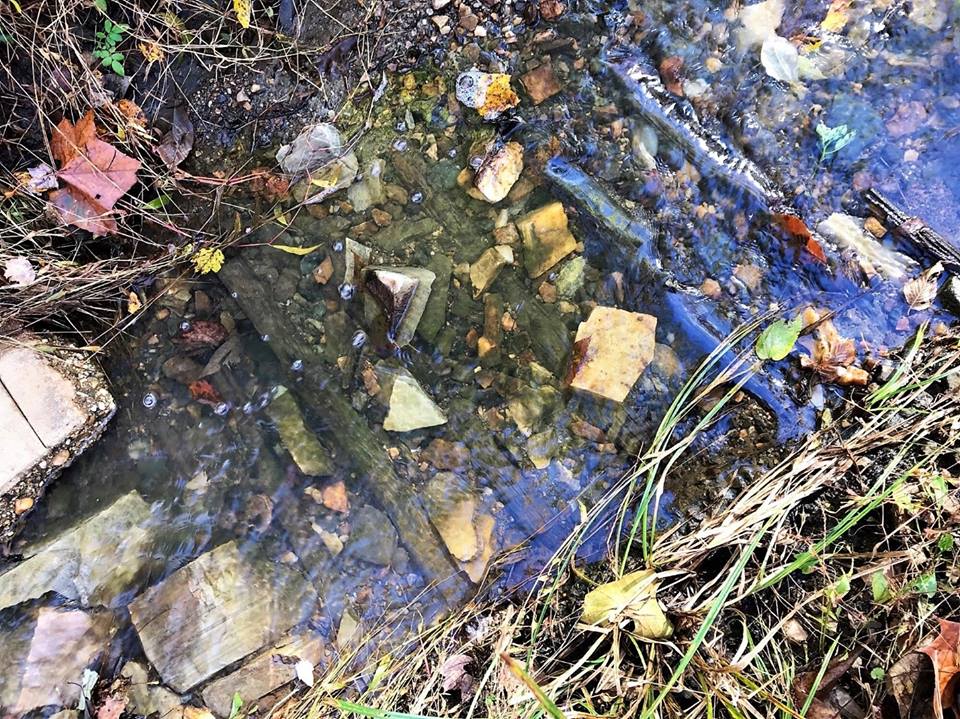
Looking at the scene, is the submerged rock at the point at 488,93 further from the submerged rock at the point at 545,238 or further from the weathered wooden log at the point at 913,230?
the weathered wooden log at the point at 913,230

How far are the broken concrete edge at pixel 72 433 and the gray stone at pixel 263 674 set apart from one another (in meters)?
0.91

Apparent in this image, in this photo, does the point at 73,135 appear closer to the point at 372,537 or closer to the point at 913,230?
the point at 372,537

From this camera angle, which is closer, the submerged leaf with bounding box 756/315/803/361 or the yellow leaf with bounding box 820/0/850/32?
the submerged leaf with bounding box 756/315/803/361

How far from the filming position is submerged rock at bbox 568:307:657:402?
206cm

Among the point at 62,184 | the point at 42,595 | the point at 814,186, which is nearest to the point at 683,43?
the point at 814,186

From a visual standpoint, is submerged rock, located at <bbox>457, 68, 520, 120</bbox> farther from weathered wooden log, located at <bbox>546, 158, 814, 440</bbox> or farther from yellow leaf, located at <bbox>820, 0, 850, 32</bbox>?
yellow leaf, located at <bbox>820, 0, 850, 32</bbox>

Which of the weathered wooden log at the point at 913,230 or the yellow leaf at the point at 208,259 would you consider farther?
the yellow leaf at the point at 208,259

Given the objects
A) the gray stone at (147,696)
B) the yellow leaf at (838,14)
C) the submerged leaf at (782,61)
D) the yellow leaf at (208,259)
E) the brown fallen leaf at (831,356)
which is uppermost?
the yellow leaf at (838,14)

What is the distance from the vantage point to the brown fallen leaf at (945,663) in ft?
4.77

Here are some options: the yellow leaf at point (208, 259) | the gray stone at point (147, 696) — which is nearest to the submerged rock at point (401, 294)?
the yellow leaf at point (208, 259)

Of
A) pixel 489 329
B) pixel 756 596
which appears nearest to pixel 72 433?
pixel 489 329

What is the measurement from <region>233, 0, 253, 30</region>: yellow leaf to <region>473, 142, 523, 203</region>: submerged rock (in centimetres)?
95

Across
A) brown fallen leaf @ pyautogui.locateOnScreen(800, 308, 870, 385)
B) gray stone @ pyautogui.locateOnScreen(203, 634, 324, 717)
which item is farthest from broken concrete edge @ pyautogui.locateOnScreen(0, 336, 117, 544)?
brown fallen leaf @ pyautogui.locateOnScreen(800, 308, 870, 385)

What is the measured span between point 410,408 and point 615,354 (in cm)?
71
